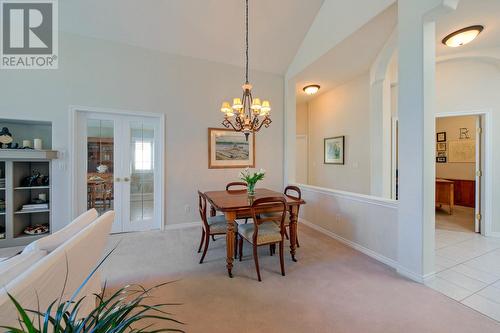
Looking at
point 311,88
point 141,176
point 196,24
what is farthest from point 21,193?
point 311,88

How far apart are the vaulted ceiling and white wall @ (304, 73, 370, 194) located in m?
1.62

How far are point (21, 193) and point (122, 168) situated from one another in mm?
1347

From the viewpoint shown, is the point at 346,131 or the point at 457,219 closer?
the point at 457,219

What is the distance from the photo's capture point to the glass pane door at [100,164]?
3.54m

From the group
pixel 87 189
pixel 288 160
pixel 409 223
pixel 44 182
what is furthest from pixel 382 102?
pixel 44 182

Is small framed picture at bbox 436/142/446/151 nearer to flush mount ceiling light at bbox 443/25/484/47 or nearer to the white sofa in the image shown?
flush mount ceiling light at bbox 443/25/484/47

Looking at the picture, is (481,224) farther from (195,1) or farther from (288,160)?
(195,1)

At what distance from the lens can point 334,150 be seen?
5.23 m

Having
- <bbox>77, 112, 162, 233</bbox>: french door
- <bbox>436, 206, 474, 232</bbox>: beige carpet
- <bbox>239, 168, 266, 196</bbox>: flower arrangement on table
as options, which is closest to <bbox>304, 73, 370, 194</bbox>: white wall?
<bbox>436, 206, 474, 232</bbox>: beige carpet

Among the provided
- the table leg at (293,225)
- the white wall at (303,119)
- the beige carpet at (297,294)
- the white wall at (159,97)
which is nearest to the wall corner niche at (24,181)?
the white wall at (159,97)

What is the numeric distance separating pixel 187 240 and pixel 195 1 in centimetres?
369

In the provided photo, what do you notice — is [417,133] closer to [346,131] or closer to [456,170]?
[346,131]

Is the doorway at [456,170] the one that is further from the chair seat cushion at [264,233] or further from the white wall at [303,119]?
A: the chair seat cushion at [264,233]

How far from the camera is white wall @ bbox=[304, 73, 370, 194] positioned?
4.43 metres
